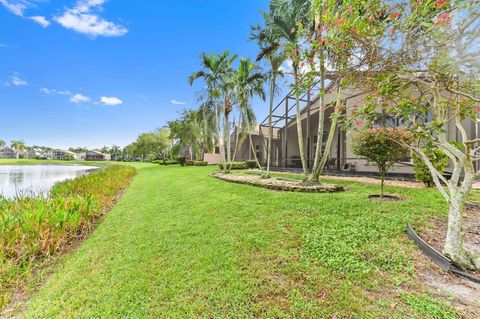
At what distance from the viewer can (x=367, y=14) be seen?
2814 millimetres

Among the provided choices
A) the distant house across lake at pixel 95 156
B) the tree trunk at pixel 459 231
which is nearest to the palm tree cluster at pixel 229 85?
the tree trunk at pixel 459 231

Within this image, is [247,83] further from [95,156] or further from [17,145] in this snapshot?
[17,145]

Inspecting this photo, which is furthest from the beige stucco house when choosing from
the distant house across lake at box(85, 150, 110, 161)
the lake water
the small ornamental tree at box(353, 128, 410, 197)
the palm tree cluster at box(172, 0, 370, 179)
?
the distant house across lake at box(85, 150, 110, 161)

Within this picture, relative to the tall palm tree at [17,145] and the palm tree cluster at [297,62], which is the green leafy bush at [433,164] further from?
the tall palm tree at [17,145]

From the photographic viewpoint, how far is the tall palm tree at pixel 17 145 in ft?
279

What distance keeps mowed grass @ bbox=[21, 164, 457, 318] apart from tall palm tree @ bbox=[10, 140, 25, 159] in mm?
114010

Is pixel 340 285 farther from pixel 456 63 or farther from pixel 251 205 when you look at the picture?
pixel 251 205

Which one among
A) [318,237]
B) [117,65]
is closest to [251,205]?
[318,237]

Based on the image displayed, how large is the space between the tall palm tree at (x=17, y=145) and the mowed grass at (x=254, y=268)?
4489 inches

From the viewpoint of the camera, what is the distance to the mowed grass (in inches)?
98.0

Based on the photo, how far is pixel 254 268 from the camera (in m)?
3.22

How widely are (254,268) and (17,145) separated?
11850cm

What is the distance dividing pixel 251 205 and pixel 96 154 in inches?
4002

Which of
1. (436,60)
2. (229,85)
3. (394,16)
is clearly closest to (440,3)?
(394,16)
